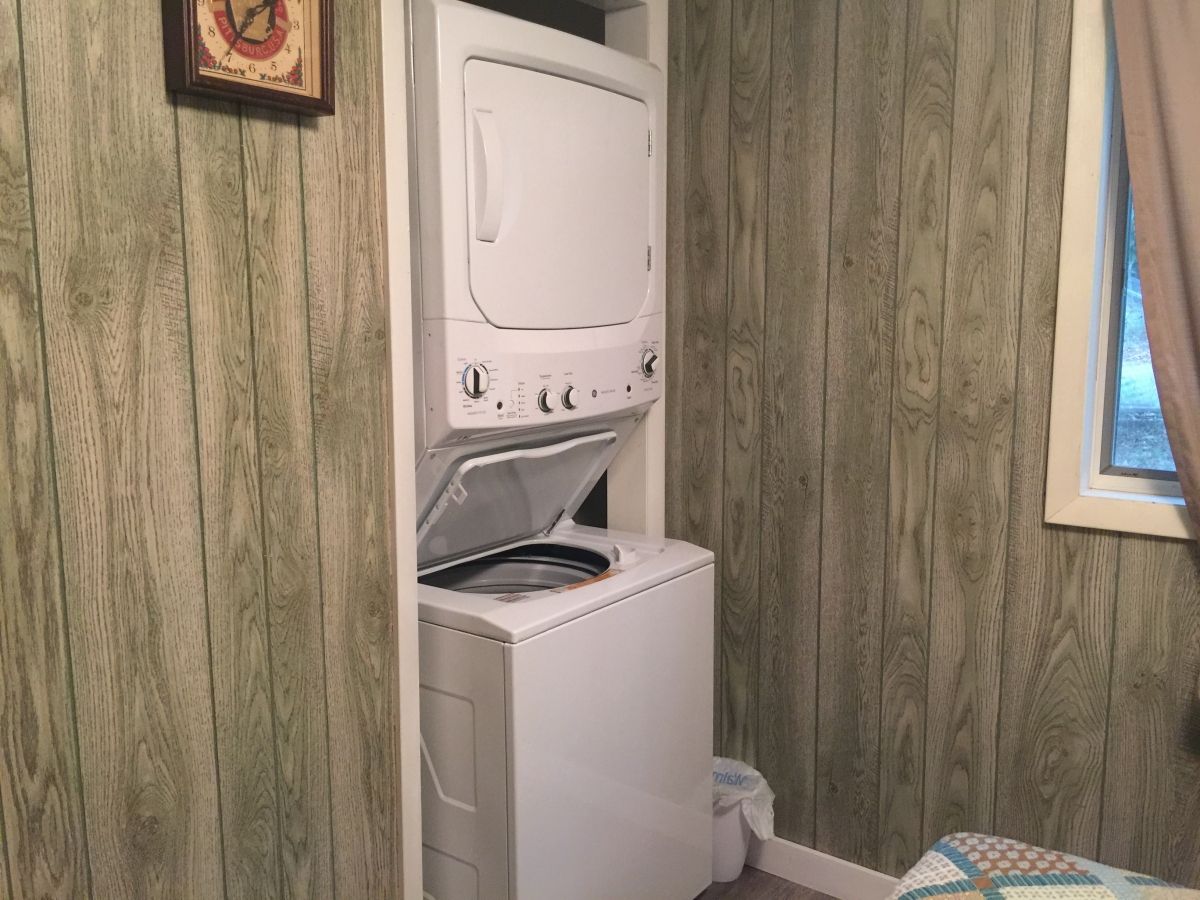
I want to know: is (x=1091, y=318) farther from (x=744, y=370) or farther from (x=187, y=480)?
(x=187, y=480)

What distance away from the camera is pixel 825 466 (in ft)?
8.06

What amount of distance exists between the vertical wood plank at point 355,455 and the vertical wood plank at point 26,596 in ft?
1.37

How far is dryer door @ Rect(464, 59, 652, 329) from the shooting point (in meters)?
1.89

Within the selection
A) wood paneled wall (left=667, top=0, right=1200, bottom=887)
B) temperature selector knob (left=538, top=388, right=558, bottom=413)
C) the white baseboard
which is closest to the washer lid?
temperature selector knob (left=538, top=388, right=558, bottom=413)

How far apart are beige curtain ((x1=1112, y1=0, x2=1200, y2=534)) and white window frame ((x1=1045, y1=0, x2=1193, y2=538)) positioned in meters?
0.08

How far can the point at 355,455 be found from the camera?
1754mm

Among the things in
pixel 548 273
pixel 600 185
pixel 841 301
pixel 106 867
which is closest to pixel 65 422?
pixel 106 867

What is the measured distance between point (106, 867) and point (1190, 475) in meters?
1.85

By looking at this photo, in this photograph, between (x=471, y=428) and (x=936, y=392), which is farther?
(x=936, y=392)

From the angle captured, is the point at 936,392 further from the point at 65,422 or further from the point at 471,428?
the point at 65,422

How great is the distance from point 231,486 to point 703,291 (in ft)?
4.42

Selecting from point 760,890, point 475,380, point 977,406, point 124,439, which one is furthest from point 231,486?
point 760,890

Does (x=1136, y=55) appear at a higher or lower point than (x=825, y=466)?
higher

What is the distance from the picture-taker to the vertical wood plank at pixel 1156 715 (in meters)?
2.06
